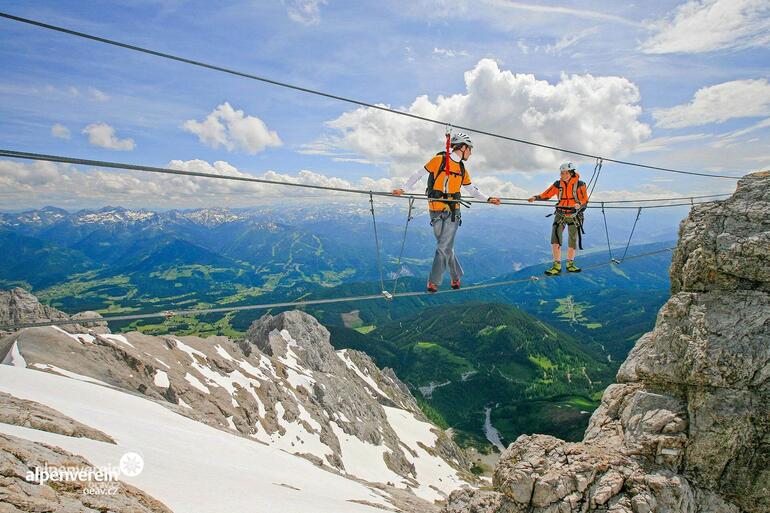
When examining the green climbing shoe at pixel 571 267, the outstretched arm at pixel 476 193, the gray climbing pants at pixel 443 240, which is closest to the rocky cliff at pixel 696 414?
the green climbing shoe at pixel 571 267

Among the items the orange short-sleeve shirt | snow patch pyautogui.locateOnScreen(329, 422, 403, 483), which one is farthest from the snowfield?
snow patch pyautogui.locateOnScreen(329, 422, 403, 483)

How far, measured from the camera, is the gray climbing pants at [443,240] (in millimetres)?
14641

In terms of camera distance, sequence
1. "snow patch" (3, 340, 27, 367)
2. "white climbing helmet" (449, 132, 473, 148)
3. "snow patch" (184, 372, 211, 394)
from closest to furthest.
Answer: "white climbing helmet" (449, 132, 473, 148) → "snow patch" (3, 340, 27, 367) → "snow patch" (184, 372, 211, 394)

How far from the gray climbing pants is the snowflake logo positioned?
52.5 ft

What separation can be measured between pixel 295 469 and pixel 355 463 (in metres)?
39.9

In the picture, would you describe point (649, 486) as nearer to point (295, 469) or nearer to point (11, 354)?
point (295, 469)

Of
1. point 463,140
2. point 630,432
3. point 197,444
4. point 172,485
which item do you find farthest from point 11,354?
point 630,432

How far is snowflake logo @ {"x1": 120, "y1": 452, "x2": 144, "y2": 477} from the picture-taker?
1794cm

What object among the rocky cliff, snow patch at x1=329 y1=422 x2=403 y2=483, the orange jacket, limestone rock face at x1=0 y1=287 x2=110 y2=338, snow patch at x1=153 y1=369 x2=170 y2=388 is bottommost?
snow patch at x1=329 y1=422 x2=403 y2=483

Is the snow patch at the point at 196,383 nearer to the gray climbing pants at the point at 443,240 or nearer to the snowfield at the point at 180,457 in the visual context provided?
the snowfield at the point at 180,457

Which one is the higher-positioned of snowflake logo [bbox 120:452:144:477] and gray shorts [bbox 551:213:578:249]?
gray shorts [bbox 551:213:578:249]

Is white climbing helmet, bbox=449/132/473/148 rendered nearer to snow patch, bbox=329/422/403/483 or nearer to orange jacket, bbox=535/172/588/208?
orange jacket, bbox=535/172/588/208

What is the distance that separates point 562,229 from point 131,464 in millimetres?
23161

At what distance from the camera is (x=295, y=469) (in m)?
41.7
